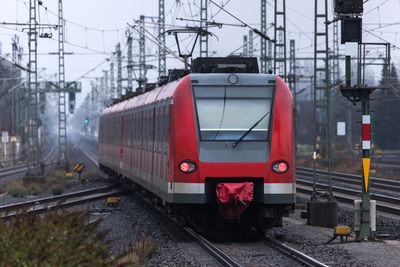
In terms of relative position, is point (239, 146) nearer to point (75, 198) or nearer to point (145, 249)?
point (145, 249)

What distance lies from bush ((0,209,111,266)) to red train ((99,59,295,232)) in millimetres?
4934

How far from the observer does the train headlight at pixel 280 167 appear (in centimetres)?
1283

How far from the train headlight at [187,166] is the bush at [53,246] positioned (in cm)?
493

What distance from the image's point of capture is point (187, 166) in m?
12.8

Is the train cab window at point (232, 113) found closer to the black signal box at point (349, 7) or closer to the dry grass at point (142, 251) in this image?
the black signal box at point (349, 7)

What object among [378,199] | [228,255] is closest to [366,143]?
[228,255]

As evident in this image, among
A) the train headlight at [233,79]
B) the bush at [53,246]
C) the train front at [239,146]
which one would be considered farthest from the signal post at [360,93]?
the bush at [53,246]

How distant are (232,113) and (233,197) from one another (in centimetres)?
155

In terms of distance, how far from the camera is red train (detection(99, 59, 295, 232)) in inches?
501

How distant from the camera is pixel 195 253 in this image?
11.7 m

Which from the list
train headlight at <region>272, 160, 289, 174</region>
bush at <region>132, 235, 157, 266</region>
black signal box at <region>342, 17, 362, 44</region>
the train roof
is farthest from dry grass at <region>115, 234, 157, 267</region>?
black signal box at <region>342, 17, 362, 44</region>

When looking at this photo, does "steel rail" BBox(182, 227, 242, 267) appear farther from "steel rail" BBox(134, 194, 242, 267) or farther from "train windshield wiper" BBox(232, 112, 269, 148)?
"train windshield wiper" BBox(232, 112, 269, 148)

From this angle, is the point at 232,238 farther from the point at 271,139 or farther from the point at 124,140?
the point at 124,140

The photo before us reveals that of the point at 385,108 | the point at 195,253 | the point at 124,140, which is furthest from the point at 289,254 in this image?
the point at 385,108
